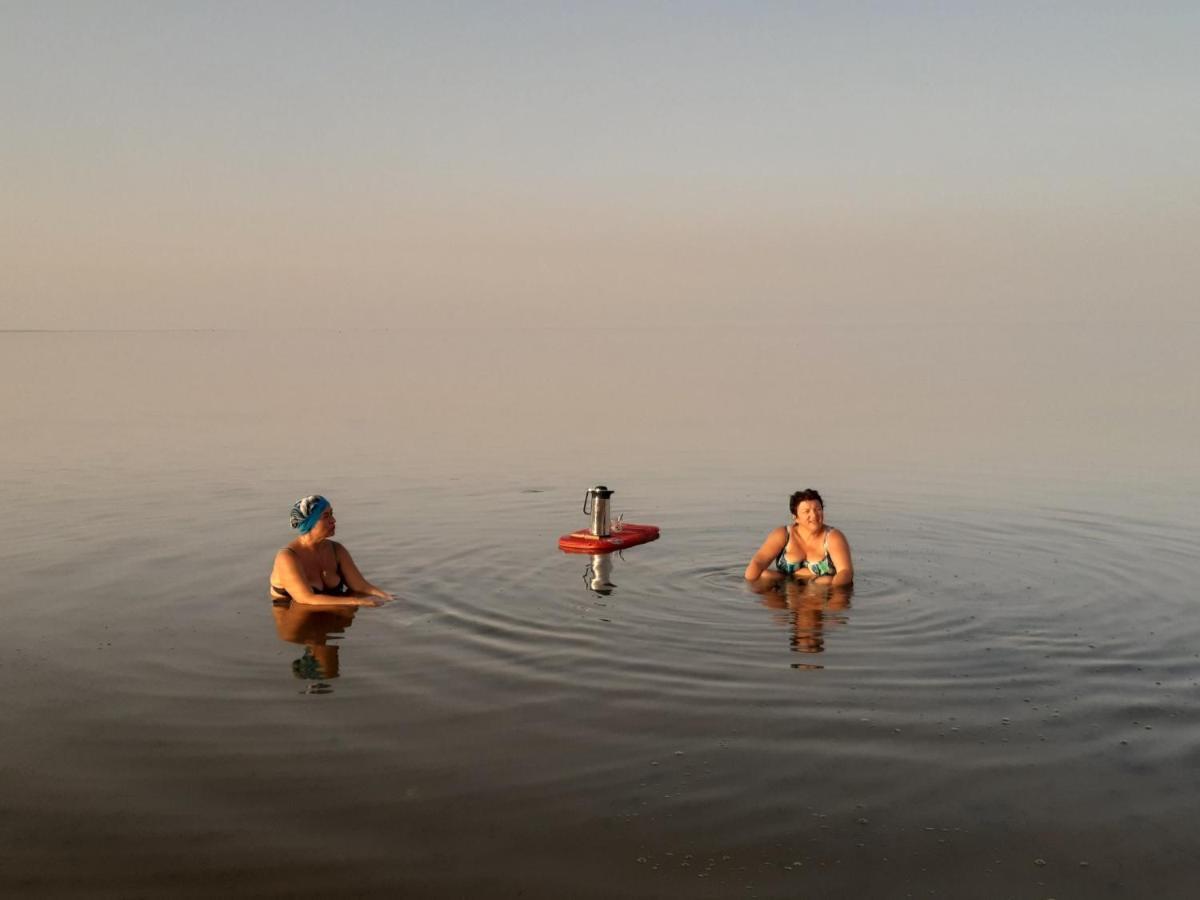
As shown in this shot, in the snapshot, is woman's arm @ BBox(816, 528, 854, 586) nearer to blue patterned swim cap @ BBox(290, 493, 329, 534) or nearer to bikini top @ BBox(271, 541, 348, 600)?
bikini top @ BBox(271, 541, 348, 600)

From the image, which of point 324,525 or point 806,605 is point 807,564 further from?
point 324,525

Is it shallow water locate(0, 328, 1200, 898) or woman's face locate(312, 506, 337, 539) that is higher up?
woman's face locate(312, 506, 337, 539)

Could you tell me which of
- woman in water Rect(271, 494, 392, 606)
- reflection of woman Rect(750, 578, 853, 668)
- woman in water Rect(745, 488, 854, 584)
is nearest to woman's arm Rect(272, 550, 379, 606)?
woman in water Rect(271, 494, 392, 606)

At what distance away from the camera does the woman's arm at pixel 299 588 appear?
11.4 meters

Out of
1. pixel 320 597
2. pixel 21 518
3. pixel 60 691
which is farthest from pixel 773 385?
pixel 60 691

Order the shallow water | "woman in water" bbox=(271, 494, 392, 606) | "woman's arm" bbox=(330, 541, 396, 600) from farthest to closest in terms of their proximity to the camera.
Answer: "woman's arm" bbox=(330, 541, 396, 600)
"woman in water" bbox=(271, 494, 392, 606)
the shallow water

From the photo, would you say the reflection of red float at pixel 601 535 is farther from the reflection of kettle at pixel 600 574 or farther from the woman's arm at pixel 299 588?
the woman's arm at pixel 299 588

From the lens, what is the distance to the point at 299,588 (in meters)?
11.5

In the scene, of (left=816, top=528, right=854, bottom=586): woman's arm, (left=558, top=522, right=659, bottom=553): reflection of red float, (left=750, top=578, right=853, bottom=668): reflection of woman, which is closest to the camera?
(left=750, top=578, right=853, bottom=668): reflection of woman

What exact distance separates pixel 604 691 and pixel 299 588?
13.0 feet

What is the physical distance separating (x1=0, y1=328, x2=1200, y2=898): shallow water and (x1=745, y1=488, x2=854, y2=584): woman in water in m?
0.39

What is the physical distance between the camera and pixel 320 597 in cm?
1139

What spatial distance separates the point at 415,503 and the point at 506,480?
2844 mm

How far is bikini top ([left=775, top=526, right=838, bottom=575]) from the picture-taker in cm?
1292
